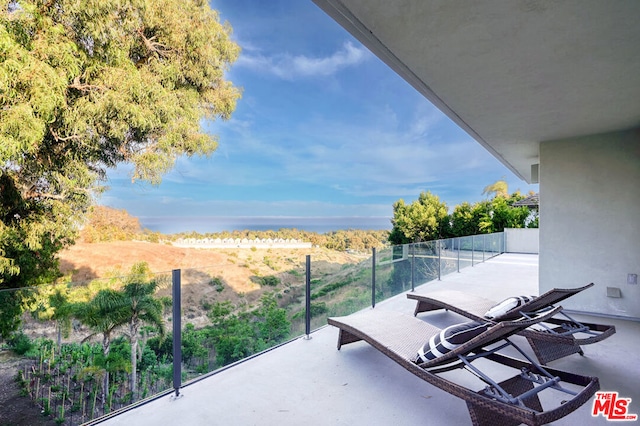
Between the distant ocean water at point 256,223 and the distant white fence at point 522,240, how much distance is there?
1515cm

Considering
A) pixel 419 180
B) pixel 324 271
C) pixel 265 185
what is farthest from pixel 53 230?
pixel 419 180

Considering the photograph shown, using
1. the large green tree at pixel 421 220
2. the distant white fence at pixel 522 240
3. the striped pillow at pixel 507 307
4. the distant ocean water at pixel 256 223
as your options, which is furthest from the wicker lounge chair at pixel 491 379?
the large green tree at pixel 421 220

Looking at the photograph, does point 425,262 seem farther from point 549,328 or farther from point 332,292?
point 549,328

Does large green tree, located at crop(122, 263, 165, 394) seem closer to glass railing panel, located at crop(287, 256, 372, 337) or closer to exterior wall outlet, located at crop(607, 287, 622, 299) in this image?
glass railing panel, located at crop(287, 256, 372, 337)

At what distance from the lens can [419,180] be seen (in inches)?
2169

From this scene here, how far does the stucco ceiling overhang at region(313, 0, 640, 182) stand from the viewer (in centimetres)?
220

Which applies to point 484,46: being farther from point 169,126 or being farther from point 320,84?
point 320,84

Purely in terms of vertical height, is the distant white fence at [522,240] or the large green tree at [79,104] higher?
the large green tree at [79,104]

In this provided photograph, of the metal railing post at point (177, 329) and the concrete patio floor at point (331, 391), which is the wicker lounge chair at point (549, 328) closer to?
the concrete patio floor at point (331, 391)

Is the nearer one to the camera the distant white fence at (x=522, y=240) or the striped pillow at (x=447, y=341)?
the striped pillow at (x=447, y=341)

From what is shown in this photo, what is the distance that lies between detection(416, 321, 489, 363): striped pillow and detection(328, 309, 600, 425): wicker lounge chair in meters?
0.08

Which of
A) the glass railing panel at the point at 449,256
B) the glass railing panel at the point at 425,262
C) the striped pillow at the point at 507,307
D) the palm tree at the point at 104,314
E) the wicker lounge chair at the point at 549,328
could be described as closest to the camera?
the palm tree at the point at 104,314

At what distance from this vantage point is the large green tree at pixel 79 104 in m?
5.55

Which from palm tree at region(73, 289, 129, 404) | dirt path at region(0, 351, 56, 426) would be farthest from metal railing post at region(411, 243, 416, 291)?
dirt path at region(0, 351, 56, 426)
